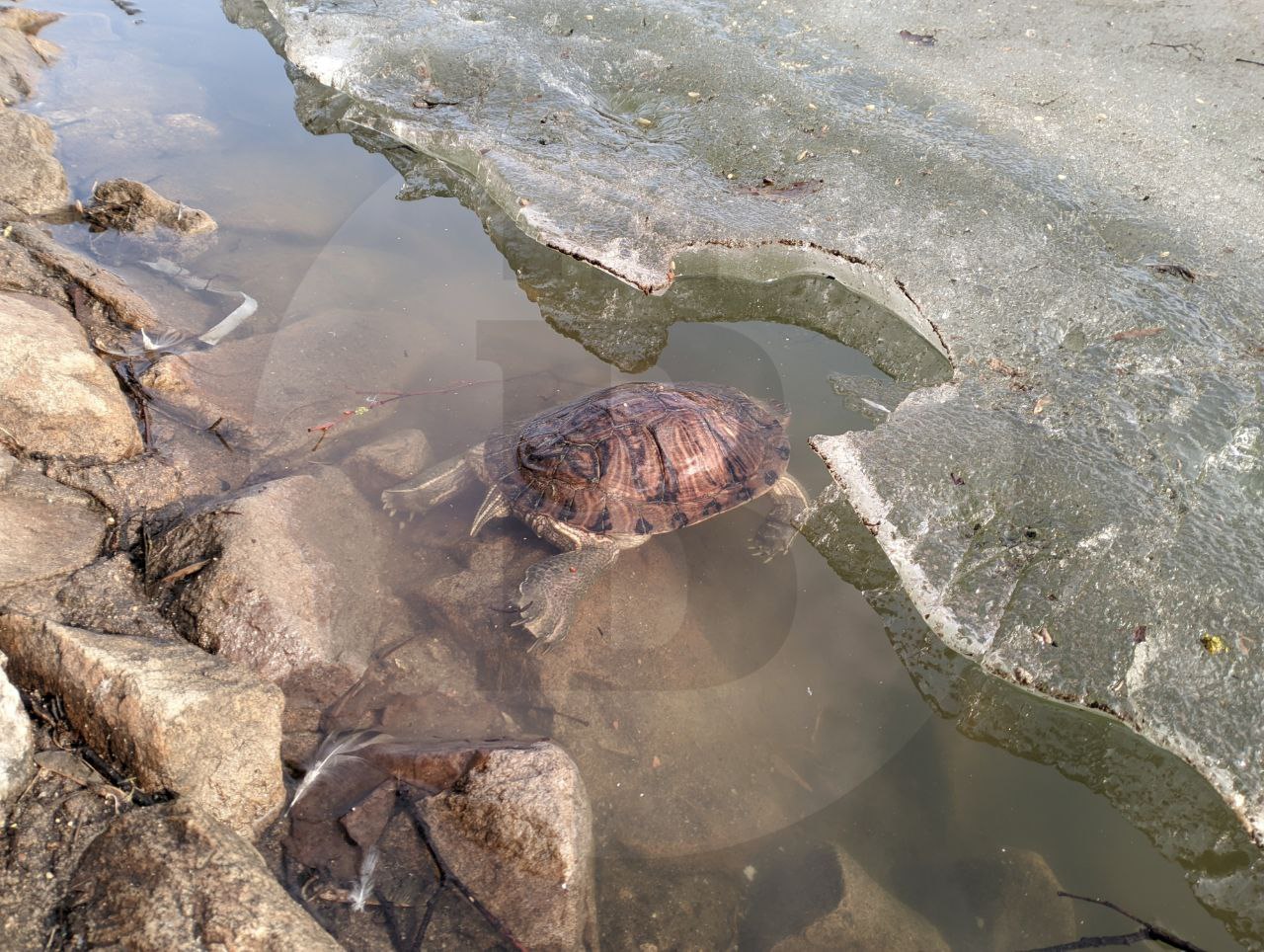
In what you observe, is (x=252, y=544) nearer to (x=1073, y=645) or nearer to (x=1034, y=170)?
(x=1073, y=645)

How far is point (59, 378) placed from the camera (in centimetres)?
300

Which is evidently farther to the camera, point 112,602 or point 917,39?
point 917,39

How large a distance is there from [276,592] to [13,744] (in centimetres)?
99

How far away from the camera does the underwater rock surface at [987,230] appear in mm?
2857

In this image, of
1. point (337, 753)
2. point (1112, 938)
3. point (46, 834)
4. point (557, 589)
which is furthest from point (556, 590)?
point (1112, 938)

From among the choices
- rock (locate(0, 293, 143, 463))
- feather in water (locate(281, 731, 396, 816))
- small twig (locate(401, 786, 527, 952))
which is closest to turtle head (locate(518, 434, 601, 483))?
feather in water (locate(281, 731, 396, 816))

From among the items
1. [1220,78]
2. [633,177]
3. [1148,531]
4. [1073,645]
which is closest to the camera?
[1073,645]

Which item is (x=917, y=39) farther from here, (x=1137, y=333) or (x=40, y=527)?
(x=40, y=527)

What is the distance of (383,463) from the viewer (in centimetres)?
382

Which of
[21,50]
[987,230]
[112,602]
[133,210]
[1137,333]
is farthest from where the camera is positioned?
[21,50]

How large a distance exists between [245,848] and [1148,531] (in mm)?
3362

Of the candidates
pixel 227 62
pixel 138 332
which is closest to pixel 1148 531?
pixel 138 332

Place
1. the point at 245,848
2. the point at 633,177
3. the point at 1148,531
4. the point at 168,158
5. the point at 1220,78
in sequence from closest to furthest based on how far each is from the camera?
the point at 245,848 < the point at 1148,531 < the point at 633,177 < the point at 1220,78 < the point at 168,158

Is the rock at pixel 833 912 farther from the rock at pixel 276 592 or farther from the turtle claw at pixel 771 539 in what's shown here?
the rock at pixel 276 592
